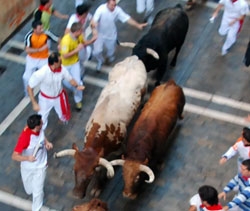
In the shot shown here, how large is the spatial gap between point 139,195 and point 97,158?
1363 millimetres

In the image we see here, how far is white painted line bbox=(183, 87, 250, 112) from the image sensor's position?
460 inches

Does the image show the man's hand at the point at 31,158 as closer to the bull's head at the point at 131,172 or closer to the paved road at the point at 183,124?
the bull's head at the point at 131,172

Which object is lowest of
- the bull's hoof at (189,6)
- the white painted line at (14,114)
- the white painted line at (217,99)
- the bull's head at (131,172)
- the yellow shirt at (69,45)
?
the white painted line at (217,99)

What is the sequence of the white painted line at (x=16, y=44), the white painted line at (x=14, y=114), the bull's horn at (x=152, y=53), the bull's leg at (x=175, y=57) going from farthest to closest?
the white painted line at (x=16, y=44) → the bull's leg at (x=175, y=57) → the white painted line at (x=14, y=114) → the bull's horn at (x=152, y=53)

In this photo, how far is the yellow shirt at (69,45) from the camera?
35.2ft

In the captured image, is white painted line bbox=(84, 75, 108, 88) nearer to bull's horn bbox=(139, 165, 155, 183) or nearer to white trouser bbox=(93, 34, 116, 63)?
white trouser bbox=(93, 34, 116, 63)

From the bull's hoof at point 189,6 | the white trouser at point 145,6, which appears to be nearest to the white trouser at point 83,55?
the white trouser at point 145,6

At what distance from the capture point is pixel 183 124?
1132cm

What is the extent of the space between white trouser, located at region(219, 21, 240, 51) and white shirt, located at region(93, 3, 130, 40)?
216 cm

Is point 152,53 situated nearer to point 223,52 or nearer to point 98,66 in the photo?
point 98,66

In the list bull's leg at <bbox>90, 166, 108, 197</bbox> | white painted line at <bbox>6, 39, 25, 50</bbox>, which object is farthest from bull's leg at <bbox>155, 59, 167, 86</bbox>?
white painted line at <bbox>6, 39, 25, 50</bbox>

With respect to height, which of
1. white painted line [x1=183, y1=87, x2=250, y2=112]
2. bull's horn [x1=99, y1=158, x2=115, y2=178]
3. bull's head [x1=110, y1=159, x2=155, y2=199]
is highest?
bull's horn [x1=99, y1=158, x2=115, y2=178]

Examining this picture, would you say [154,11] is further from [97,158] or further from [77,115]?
[97,158]

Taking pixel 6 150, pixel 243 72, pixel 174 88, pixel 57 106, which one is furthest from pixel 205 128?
pixel 6 150
